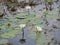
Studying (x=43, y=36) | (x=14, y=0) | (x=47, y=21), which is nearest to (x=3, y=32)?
(x=43, y=36)

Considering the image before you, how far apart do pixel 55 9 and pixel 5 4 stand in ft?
2.96

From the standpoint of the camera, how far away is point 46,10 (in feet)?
11.2

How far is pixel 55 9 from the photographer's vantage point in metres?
3.44

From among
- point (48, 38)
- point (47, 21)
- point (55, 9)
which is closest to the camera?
point (48, 38)

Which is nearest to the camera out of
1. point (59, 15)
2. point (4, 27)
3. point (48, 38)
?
point (48, 38)

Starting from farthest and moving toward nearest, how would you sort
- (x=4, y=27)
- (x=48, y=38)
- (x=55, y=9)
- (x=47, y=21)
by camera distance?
(x=55, y=9) → (x=47, y=21) → (x=4, y=27) → (x=48, y=38)

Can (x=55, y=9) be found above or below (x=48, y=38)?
above

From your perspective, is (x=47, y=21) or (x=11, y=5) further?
(x=11, y=5)

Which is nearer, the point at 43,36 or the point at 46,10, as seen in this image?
the point at 43,36

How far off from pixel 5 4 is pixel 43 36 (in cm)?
140

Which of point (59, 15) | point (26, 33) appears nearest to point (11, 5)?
point (59, 15)

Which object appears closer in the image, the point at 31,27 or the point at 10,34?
the point at 10,34

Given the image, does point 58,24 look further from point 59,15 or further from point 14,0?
point 14,0

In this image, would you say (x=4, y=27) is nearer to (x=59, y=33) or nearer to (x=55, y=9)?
(x=59, y=33)
